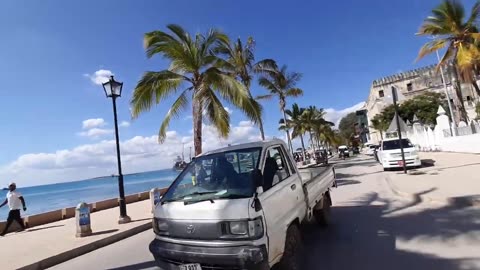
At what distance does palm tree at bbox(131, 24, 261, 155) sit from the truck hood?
10682 mm

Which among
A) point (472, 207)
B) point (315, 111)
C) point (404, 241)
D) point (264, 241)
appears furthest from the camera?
point (315, 111)

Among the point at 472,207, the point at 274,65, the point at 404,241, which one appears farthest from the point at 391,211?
the point at 274,65

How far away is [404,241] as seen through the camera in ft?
19.0

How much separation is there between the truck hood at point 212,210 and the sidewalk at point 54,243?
4722mm

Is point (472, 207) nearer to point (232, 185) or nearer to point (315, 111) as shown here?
point (232, 185)

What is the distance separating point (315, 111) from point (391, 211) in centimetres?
5026

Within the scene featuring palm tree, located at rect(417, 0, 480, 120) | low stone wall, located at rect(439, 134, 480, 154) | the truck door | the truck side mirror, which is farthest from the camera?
palm tree, located at rect(417, 0, 480, 120)

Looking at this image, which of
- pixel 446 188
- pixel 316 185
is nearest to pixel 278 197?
pixel 316 185

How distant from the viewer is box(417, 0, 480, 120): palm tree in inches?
882

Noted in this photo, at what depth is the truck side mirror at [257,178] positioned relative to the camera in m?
4.07

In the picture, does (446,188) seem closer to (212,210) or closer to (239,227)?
(239,227)

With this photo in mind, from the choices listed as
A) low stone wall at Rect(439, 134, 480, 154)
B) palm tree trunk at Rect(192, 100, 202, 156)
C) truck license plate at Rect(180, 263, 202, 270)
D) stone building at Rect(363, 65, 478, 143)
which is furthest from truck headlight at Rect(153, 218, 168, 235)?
stone building at Rect(363, 65, 478, 143)

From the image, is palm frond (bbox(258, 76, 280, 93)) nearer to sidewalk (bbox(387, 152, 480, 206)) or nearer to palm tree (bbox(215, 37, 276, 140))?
palm tree (bbox(215, 37, 276, 140))

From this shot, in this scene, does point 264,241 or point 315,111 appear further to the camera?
point 315,111
